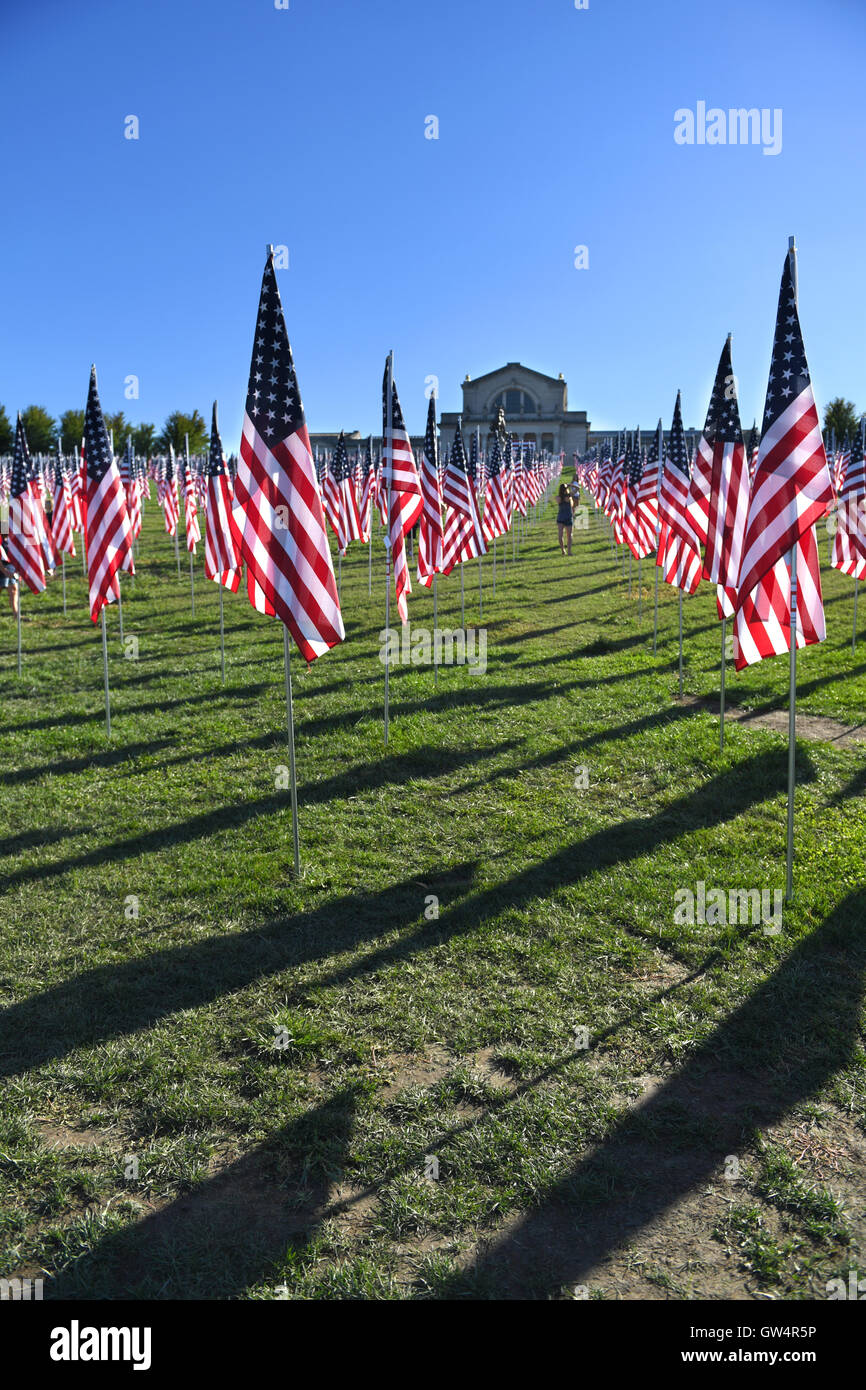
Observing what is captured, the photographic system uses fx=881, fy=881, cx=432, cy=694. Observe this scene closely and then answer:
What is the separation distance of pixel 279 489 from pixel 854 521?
33.2 ft

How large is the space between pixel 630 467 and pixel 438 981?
20129 mm

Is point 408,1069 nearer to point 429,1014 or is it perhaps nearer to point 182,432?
point 429,1014

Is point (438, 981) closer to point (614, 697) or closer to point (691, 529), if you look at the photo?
point (614, 697)

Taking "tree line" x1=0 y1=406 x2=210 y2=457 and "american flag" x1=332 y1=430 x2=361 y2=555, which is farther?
"tree line" x1=0 y1=406 x2=210 y2=457

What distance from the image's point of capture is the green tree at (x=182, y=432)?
74125 millimetres

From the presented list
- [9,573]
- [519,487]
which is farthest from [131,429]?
[9,573]

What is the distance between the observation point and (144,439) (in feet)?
255

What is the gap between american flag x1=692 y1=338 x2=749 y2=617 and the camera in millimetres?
8953

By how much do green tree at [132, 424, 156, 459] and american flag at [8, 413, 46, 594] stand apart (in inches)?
2541

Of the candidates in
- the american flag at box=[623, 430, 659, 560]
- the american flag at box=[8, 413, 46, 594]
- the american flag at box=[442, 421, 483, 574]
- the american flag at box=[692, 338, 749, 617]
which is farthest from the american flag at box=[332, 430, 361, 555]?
the american flag at box=[692, 338, 749, 617]

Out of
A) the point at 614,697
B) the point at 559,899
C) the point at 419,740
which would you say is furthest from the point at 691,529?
the point at 559,899

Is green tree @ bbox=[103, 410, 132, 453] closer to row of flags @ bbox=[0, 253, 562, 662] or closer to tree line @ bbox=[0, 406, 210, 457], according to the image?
tree line @ bbox=[0, 406, 210, 457]

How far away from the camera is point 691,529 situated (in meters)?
11.4
